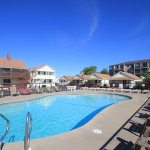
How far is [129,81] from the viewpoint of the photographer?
46.1m

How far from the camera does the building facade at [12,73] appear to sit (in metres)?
38.4

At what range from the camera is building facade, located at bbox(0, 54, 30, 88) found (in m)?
38.4

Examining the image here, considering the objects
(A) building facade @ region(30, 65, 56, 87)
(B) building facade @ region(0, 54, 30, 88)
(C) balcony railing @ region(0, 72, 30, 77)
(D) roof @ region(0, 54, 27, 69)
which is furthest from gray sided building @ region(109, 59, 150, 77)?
(C) balcony railing @ region(0, 72, 30, 77)

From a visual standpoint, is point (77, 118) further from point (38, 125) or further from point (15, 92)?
point (15, 92)

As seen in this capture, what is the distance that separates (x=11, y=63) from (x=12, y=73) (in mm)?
A: 3674

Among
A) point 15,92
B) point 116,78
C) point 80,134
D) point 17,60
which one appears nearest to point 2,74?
point 17,60

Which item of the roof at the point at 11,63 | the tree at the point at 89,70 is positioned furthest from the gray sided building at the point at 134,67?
the roof at the point at 11,63

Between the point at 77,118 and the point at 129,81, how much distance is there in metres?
33.4

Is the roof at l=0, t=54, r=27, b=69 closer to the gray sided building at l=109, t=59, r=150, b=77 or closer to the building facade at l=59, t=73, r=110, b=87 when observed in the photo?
the building facade at l=59, t=73, r=110, b=87

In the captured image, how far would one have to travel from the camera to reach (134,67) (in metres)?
87.1

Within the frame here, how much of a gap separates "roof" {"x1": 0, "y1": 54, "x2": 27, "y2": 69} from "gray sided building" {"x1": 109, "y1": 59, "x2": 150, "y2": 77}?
54067mm

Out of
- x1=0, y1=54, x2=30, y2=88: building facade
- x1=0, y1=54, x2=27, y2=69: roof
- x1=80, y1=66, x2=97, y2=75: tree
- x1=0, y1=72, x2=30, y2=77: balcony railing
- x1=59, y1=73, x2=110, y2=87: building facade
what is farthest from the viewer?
x1=80, y1=66, x2=97, y2=75: tree

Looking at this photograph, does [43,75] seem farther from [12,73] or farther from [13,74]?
[12,73]

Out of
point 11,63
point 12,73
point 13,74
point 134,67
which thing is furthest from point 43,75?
point 134,67
